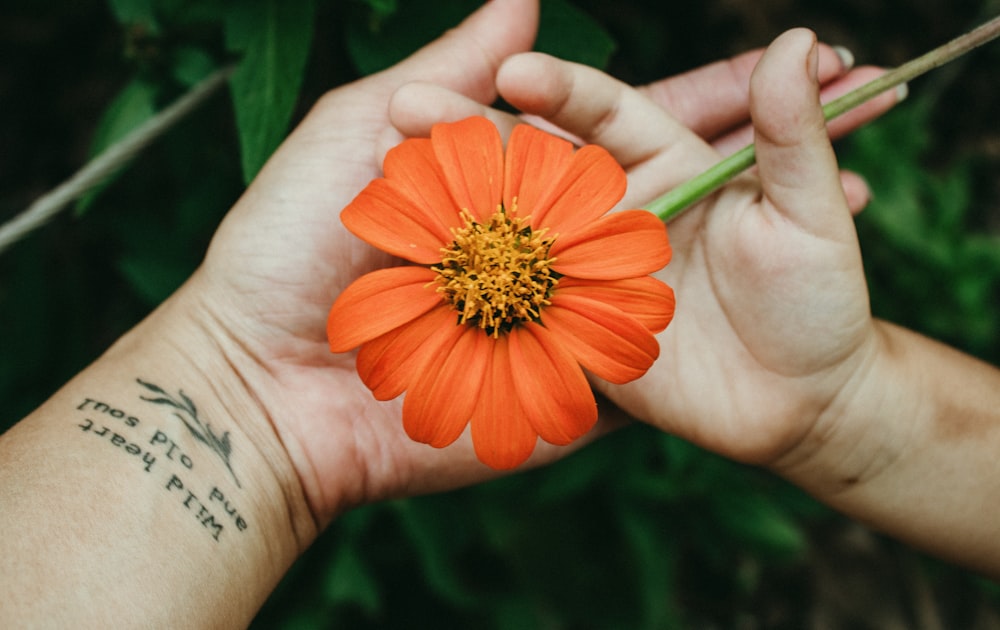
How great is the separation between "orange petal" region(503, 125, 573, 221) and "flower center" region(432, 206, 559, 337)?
0.04m

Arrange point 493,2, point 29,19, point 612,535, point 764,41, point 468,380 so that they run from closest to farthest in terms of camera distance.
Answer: point 468,380 < point 493,2 < point 29,19 < point 612,535 < point 764,41

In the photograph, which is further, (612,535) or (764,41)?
(764,41)

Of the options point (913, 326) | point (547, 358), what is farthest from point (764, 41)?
point (547, 358)

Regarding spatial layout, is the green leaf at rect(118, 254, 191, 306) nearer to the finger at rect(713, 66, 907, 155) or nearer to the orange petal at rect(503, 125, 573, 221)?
the orange petal at rect(503, 125, 573, 221)

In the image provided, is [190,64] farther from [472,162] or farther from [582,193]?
[582,193]

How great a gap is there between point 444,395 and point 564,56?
0.76m

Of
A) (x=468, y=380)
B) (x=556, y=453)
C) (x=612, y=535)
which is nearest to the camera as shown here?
(x=468, y=380)

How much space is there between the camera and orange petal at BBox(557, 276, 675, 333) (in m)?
1.03

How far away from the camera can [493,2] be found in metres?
1.30

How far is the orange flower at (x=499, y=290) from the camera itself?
1.03m

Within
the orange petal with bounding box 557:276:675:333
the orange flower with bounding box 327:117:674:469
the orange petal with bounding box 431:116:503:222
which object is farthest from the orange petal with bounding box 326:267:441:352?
the orange petal with bounding box 557:276:675:333

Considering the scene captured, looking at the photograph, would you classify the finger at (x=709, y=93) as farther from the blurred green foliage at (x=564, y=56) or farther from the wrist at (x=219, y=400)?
the wrist at (x=219, y=400)

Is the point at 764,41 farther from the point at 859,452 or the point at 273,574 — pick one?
the point at 273,574

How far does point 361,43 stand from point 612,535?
1605 millimetres
